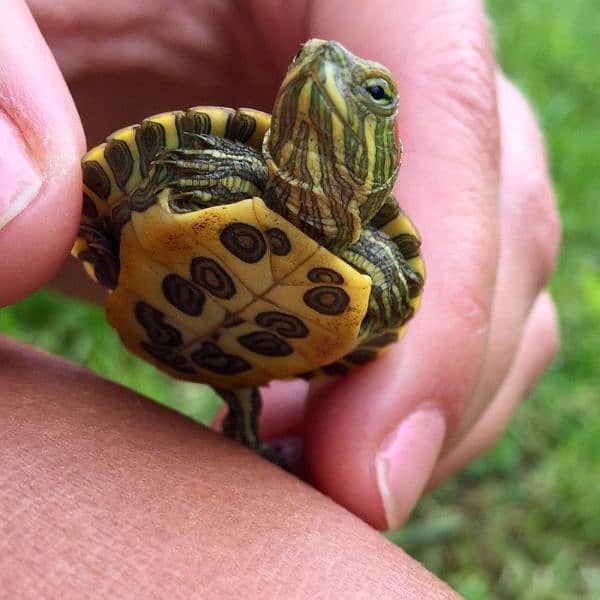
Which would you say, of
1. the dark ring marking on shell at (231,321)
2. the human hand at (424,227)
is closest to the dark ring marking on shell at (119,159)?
the dark ring marking on shell at (231,321)

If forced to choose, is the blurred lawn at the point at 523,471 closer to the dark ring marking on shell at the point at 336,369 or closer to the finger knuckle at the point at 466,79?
the dark ring marking on shell at the point at 336,369

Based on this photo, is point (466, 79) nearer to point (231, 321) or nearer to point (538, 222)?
point (538, 222)

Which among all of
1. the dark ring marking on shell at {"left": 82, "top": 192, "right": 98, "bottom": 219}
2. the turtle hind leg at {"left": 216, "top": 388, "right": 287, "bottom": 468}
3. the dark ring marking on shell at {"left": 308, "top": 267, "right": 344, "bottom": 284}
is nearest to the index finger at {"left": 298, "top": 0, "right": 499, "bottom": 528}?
the turtle hind leg at {"left": 216, "top": 388, "right": 287, "bottom": 468}

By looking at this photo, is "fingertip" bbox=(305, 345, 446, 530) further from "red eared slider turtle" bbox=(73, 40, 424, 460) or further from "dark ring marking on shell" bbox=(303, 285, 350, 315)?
"dark ring marking on shell" bbox=(303, 285, 350, 315)

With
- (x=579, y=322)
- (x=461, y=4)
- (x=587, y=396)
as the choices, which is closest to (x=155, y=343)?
(x=461, y=4)

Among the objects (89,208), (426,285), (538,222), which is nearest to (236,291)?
(89,208)

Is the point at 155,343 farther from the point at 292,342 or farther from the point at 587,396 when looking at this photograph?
the point at 587,396
